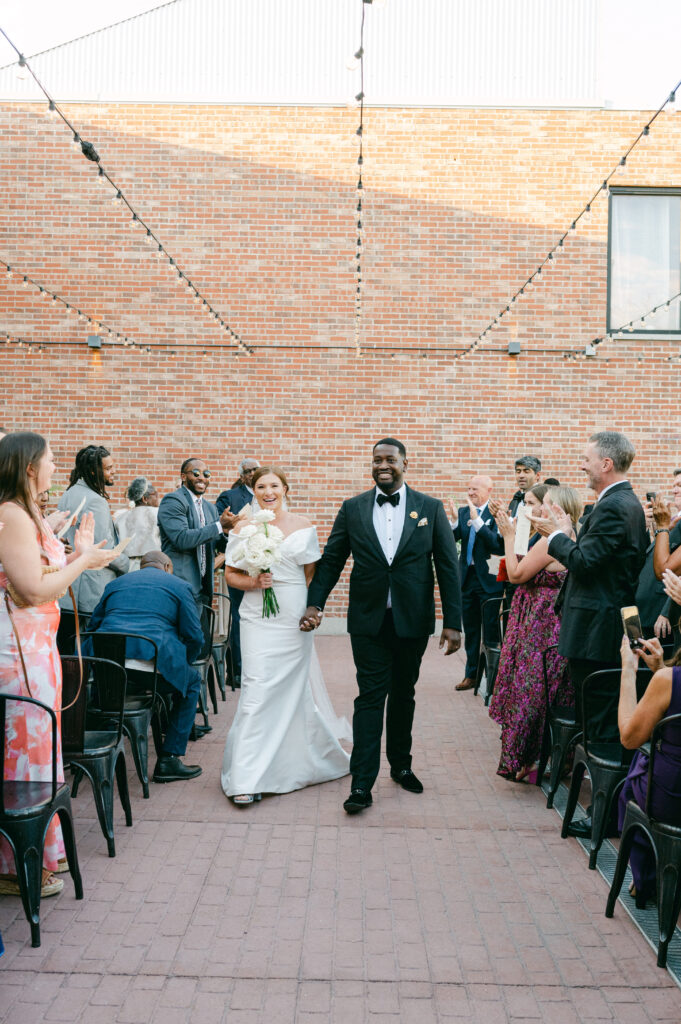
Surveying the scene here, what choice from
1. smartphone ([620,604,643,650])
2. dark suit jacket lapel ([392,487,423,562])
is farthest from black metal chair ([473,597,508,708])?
smartphone ([620,604,643,650])

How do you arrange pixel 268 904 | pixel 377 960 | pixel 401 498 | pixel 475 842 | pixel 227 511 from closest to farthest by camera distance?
pixel 377 960
pixel 268 904
pixel 475 842
pixel 401 498
pixel 227 511

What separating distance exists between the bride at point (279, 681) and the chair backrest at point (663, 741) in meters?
2.51

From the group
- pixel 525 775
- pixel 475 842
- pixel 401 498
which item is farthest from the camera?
pixel 525 775

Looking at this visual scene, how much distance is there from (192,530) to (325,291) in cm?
527

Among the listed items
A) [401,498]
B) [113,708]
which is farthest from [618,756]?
[113,708]

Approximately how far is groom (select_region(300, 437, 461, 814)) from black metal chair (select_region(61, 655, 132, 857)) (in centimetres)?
120

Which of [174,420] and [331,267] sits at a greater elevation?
[331,267]

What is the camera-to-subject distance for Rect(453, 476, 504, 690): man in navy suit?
319 inches

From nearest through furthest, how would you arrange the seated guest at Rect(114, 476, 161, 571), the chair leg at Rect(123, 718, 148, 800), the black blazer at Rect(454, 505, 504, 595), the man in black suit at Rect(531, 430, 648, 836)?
the man in black suit at Rect(531, 430, 648, 836) < the chair leg at Rect(123, 718, 148, 800) < the seated guest at Rect(114, 476, 161, 571) < the black blazer at Rect(454, 505, 504, 595)

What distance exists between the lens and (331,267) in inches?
450

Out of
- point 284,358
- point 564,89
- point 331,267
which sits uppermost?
point 564,89

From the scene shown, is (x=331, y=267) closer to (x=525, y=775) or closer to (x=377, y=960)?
(x=525, y=775)

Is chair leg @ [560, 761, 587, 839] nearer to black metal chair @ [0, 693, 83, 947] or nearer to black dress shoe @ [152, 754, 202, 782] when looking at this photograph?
black dress shoe @ [152, 754, 202, 782]

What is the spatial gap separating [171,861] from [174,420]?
25.2ft
